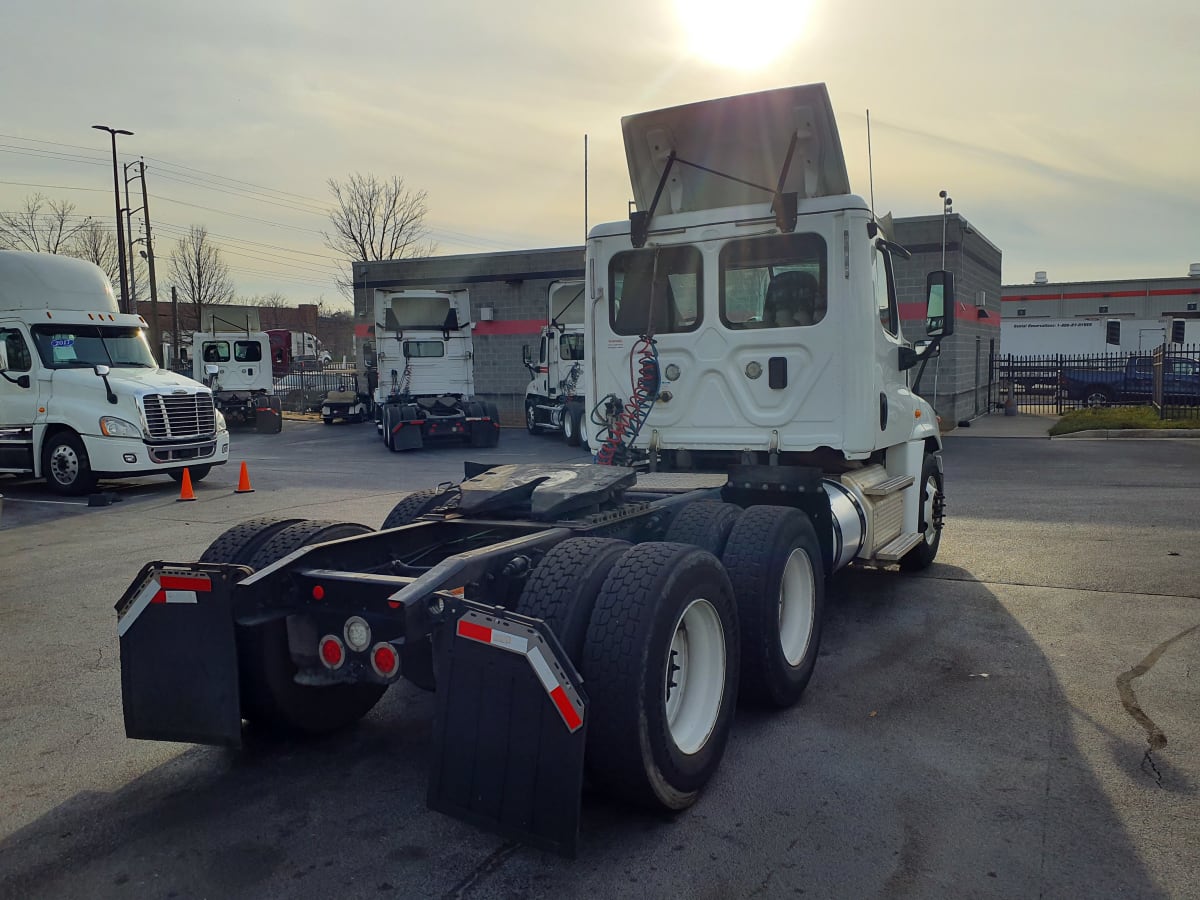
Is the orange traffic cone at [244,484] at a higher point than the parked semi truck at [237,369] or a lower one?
lower

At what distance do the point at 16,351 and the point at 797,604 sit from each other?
13.1 meters

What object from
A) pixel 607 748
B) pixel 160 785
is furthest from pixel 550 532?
pixel 160 785

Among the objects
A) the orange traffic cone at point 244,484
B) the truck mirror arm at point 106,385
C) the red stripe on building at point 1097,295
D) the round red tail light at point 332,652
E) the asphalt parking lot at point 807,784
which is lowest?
the asphalt parking lot at point 807,784

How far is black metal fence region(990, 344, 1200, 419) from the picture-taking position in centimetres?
2489

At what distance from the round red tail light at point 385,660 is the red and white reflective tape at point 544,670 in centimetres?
58

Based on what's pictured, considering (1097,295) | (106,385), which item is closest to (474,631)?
(106,385)

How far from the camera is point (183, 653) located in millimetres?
3758

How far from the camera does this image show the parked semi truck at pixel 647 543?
10.6ft

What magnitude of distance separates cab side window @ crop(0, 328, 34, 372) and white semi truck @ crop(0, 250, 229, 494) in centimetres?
1

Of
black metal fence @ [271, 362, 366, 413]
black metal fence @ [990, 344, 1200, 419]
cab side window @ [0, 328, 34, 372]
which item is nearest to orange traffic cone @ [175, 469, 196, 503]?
cab side window @ [0, 328, 34, 372]

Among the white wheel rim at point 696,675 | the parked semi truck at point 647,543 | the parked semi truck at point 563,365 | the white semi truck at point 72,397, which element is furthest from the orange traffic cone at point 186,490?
the white wheel rim at point 696,675

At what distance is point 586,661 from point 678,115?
4.49 m

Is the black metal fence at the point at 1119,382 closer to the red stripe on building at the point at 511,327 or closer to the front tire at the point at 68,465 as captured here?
the red stripe on building at the point at 511,327

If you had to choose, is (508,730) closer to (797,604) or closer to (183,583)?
(183,583)
